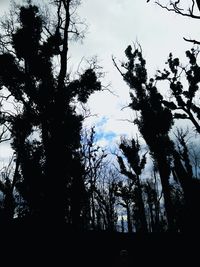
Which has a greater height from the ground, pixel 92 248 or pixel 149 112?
pixel 149 112

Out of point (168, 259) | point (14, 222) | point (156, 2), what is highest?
point (156, 2)

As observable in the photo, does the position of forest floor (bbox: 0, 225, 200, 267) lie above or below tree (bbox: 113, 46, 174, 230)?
below

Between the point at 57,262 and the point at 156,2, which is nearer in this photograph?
the point at 57,262

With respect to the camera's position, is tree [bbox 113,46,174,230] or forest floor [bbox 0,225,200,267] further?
tree [bbox 113,46,174,230]

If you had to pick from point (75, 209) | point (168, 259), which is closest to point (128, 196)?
point (75, 209)

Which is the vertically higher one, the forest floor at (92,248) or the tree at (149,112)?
the tree at (149,112)

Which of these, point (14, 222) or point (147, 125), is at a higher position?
point (147, 125)

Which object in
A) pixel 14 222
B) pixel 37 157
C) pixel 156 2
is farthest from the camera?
pixel 37 157

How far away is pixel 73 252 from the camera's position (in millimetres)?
11180

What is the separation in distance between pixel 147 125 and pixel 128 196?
12.3 meters

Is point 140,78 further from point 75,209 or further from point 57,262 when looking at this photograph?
point 57,262

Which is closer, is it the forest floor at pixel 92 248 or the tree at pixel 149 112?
the forest floor at pixel 92 248

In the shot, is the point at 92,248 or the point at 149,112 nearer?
the point at 92,248

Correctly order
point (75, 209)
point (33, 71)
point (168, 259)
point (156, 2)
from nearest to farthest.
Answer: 1. point (156, 2)
2. point (33, 71)
3. point (168, 259)
4. point (75, 209)
